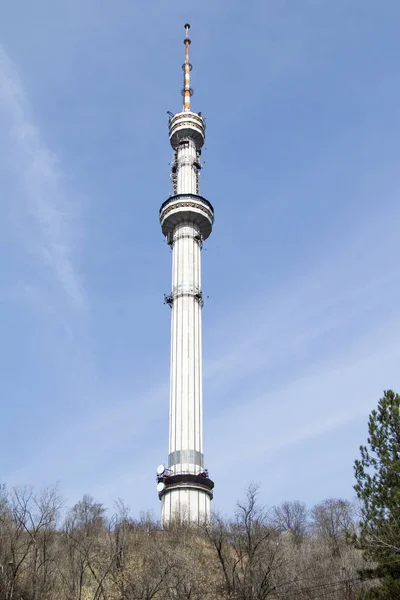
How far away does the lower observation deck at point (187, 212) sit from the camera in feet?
220

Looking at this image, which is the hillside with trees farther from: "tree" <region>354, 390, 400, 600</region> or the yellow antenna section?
A: the yellow antenna section

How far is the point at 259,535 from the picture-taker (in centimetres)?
3741

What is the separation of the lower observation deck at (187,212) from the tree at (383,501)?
42.0 meters

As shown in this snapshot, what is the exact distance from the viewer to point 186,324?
200 feet

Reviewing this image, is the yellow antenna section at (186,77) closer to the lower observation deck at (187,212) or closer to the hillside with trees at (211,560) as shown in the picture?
the lower observation deck at (187,212)

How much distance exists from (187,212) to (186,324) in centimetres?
1278

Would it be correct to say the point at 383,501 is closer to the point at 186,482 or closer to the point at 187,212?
the point at 186,482

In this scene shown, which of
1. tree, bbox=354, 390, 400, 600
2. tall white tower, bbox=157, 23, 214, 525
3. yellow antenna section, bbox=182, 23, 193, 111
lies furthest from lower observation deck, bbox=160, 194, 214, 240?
tree, bbox=354, 390, 400, 600

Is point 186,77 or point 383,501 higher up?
point 186,77

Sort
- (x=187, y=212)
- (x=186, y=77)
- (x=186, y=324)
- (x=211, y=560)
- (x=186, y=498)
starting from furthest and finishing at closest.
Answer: (x=186, y=77) < (x=187, y=212) < (x=186, y=324) < (x=186, y=498) < (x=211, y=560)

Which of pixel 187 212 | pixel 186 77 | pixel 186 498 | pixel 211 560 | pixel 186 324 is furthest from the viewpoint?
pixel 186 77

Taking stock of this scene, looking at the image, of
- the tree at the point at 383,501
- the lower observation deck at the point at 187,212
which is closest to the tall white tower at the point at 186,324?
the lower observation deck at the point at 187,212

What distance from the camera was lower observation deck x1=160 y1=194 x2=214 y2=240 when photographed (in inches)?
2643

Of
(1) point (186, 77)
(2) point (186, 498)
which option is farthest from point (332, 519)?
(1) point (186, 77)
